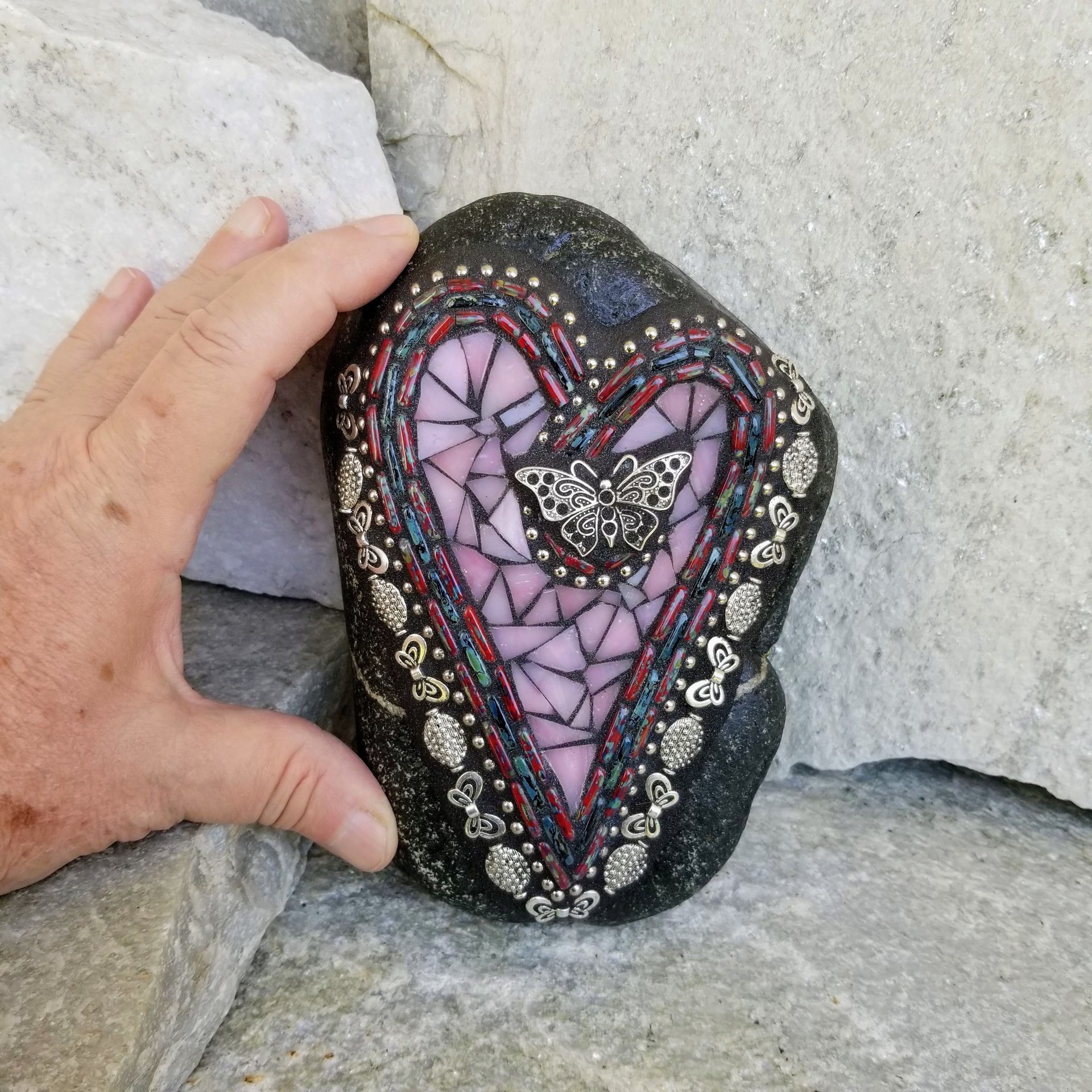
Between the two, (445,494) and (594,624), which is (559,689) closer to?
(594,624)

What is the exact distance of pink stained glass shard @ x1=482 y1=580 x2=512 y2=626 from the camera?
0.80m

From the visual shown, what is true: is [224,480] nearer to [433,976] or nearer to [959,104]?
[433,976]

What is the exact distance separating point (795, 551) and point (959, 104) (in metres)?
0.43

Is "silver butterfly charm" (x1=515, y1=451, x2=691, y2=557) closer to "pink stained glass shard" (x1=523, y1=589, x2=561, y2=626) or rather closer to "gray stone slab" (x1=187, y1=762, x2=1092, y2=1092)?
"pink stained glass shard" (x1=523, y1=589, x2=561, y2=626)

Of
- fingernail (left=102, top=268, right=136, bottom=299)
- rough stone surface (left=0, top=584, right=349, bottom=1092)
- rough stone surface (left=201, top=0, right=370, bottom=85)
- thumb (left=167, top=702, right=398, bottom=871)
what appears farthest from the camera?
rough stone surface (left=201, top=0, right=370, bottom=85)

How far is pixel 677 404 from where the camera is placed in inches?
30.0

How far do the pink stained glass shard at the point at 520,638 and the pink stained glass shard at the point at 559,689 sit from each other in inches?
0.7

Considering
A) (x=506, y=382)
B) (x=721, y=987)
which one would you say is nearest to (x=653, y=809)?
(x=721, y=987)

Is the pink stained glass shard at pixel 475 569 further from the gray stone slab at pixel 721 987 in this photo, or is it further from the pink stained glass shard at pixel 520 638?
the gray stone slab at pixel 721 987

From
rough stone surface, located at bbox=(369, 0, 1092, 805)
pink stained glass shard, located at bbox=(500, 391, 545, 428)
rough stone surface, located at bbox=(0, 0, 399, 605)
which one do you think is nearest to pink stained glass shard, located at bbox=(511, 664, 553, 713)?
pink stained glass shard, located at bbox=(500, 391, 545, 428)

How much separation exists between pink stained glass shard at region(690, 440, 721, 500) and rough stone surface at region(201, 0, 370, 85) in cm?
67

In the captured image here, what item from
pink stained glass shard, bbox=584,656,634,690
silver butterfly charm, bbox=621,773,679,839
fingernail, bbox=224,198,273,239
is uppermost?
fingernail, bbox=224,198,273,239

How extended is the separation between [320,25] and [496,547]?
715 millimetres

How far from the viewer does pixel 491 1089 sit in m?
0.78
